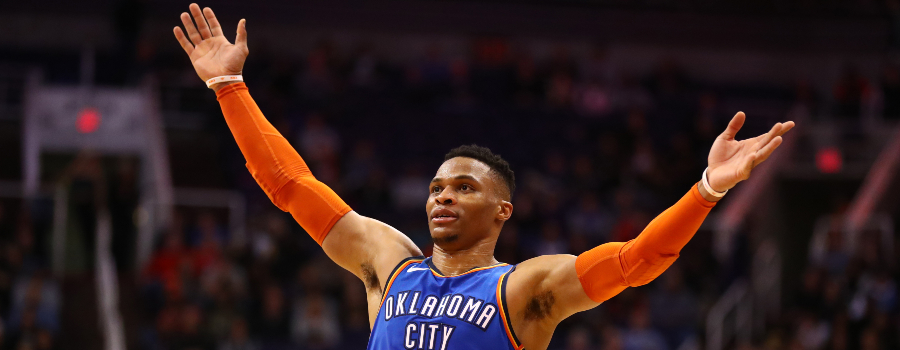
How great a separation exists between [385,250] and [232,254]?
8.76 meters

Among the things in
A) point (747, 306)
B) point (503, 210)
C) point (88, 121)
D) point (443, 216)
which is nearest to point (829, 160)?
point (747, 306)

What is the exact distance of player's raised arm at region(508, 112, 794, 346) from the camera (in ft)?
13.2

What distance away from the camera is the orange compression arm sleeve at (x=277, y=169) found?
16.1 ft

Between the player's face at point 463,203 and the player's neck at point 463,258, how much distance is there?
0.18 feet

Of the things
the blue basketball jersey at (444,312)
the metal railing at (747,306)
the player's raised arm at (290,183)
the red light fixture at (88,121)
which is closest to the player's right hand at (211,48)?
the player's raised arm at (290,183)

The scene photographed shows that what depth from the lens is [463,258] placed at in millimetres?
4727

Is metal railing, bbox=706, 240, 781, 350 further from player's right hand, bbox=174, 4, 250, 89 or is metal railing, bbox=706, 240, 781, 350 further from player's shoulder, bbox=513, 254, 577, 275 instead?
player's right hand, bbox=174, 4, 250, 89

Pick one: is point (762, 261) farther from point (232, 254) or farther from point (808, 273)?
point (232, 254)

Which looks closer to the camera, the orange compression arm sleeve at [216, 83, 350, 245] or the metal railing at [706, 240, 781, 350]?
the orange compression arm sleeve at [216, 83, 350, 245]

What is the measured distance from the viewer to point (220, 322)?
12.2 metres

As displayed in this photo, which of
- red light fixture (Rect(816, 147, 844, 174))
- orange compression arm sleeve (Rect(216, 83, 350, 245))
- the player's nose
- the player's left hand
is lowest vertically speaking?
the player's left hand

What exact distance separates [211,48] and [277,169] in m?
0.78

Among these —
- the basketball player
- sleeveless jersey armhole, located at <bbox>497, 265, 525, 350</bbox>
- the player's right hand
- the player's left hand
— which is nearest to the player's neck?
the basketball player

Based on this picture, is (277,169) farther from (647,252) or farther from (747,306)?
(747,306)
